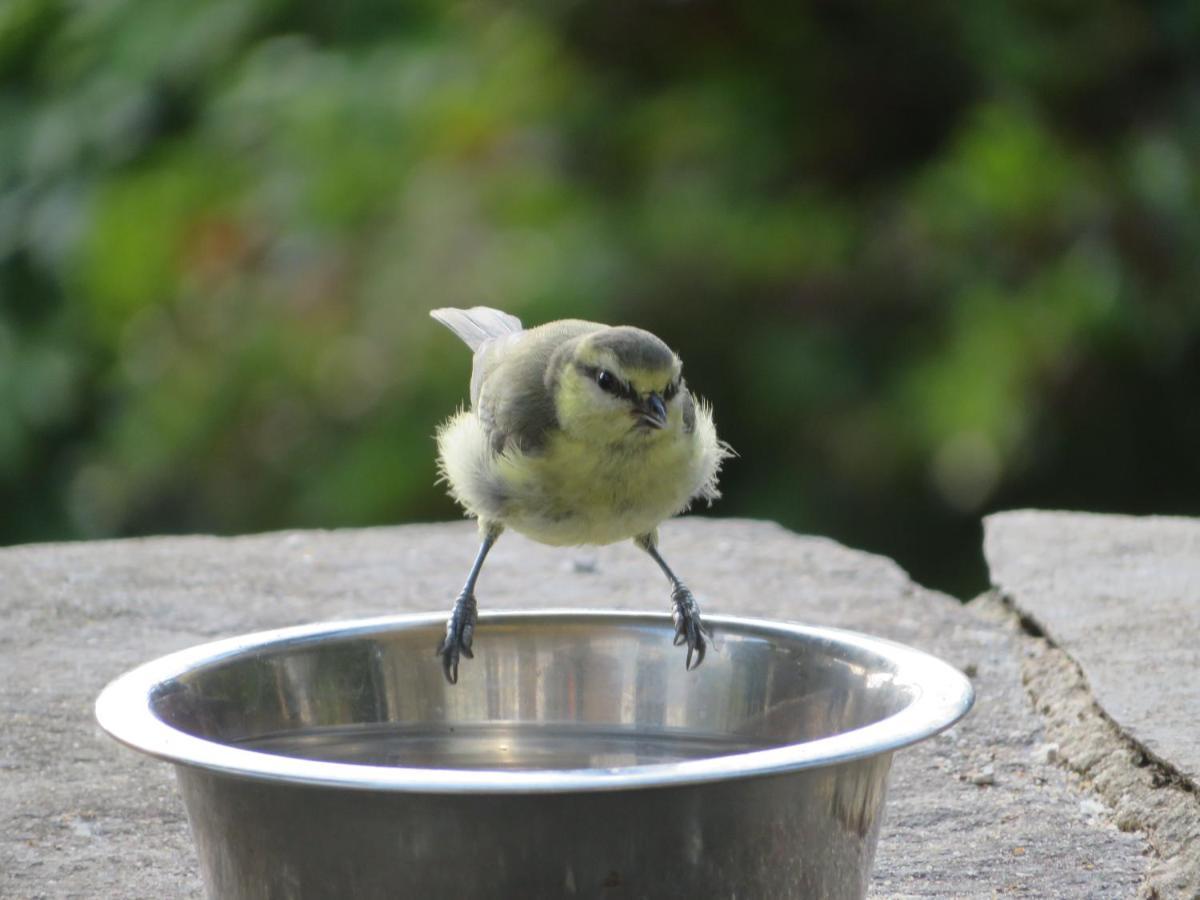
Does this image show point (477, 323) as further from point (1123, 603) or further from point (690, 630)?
point (1123, 603)

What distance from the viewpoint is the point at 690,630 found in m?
2.69

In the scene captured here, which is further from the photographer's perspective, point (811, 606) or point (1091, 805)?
point (811, 606)

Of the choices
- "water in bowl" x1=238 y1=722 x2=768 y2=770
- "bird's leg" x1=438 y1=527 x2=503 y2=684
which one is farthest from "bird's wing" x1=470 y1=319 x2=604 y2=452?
"water in bowl" x1=238 y1=722 x2=768 y2=770

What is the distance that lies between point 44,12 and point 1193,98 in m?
3.99

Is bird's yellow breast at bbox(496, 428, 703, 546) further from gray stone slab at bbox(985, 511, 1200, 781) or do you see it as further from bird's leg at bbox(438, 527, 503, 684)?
gray stone slab at bbox(985, 511, 1200, 781)

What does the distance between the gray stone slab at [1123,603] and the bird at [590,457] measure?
84cm

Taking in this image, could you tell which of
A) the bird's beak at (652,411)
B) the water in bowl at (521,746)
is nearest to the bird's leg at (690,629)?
the water in bowl at (521,746)

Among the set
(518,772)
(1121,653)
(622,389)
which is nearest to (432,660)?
(622,389)

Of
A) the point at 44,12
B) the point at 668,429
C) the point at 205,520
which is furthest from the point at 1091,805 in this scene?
the point at 44,12

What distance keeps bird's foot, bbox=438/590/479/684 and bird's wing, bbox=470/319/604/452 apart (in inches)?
12.5

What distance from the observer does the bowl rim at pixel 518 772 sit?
6.13ft

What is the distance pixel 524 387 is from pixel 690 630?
0.58 metres

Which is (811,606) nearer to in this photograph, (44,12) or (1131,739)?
(1131,739)

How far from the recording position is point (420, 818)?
1949mm
